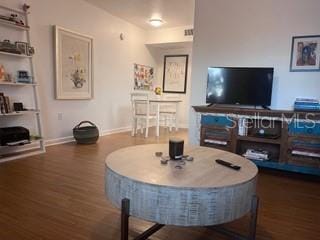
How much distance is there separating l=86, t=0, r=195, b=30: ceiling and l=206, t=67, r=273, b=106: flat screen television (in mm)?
1572

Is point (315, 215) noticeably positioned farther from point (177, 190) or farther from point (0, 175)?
point (0, 175)

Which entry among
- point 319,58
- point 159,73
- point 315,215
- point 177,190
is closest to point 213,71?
point 319,58

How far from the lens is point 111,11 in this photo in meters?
5.08

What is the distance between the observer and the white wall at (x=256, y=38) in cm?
326

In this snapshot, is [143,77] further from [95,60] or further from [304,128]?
[304,128]

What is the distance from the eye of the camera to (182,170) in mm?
1521

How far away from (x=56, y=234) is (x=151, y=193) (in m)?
0.85

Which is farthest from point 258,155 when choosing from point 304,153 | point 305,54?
point 305,54

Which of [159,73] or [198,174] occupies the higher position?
[159,73]

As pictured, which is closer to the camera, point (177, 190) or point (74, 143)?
point (177, 190)

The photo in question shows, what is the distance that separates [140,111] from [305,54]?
3.45 metres

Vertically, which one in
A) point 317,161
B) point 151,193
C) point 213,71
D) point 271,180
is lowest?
point 271,180

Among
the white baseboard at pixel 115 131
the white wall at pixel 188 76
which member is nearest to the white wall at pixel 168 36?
the white wall at pixel 188 76

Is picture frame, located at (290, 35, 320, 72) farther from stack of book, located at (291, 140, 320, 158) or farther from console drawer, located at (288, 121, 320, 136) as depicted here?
stack of book, located at (291, 140, 320, 158)
